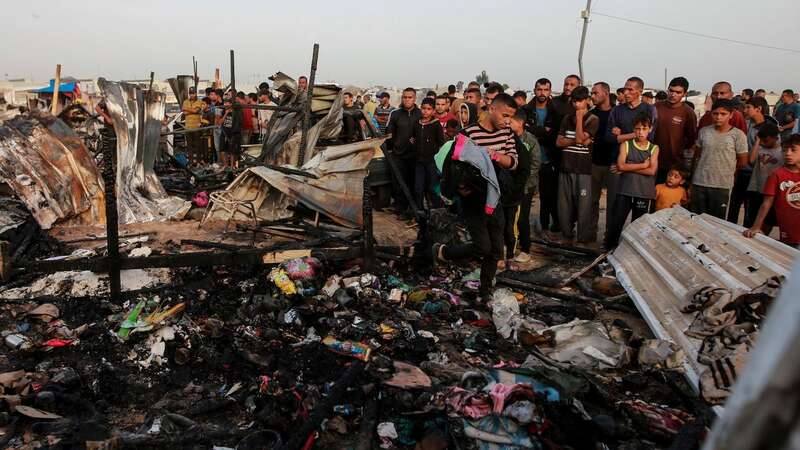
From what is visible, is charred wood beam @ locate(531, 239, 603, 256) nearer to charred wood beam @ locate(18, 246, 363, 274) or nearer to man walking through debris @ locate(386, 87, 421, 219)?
man walking through debris @ locate(386, 87, 421, 219)

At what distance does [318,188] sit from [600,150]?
3.84 metres

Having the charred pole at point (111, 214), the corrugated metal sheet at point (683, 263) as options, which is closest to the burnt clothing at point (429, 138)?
the corrugated metal sheet at point (683, 263)

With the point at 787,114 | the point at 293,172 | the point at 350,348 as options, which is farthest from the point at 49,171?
the point at 787,114

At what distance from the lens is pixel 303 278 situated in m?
5.47

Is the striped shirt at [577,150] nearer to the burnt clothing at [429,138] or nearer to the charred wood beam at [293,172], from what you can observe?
the burnt clothing at [429,138]

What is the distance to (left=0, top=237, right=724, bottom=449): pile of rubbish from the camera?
314cm

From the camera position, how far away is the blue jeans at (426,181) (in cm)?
855

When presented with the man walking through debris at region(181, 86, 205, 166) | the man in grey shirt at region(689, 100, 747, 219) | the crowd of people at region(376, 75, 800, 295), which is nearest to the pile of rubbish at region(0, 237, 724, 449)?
the crowd of people at region(376, 75, 800, 295)

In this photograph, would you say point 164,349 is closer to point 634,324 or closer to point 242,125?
point 634,324

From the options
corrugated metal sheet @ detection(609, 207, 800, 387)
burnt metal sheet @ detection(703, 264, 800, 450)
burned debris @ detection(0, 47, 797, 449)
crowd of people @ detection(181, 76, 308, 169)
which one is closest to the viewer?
burnt metal sheet @ detection(703, 264, 800, 450)

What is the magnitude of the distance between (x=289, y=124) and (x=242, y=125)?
146 inches

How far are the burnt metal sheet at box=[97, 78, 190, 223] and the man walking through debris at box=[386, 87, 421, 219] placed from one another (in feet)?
10.9

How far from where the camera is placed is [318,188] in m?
7.41

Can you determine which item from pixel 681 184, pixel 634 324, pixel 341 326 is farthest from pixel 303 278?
pixel 681 184
